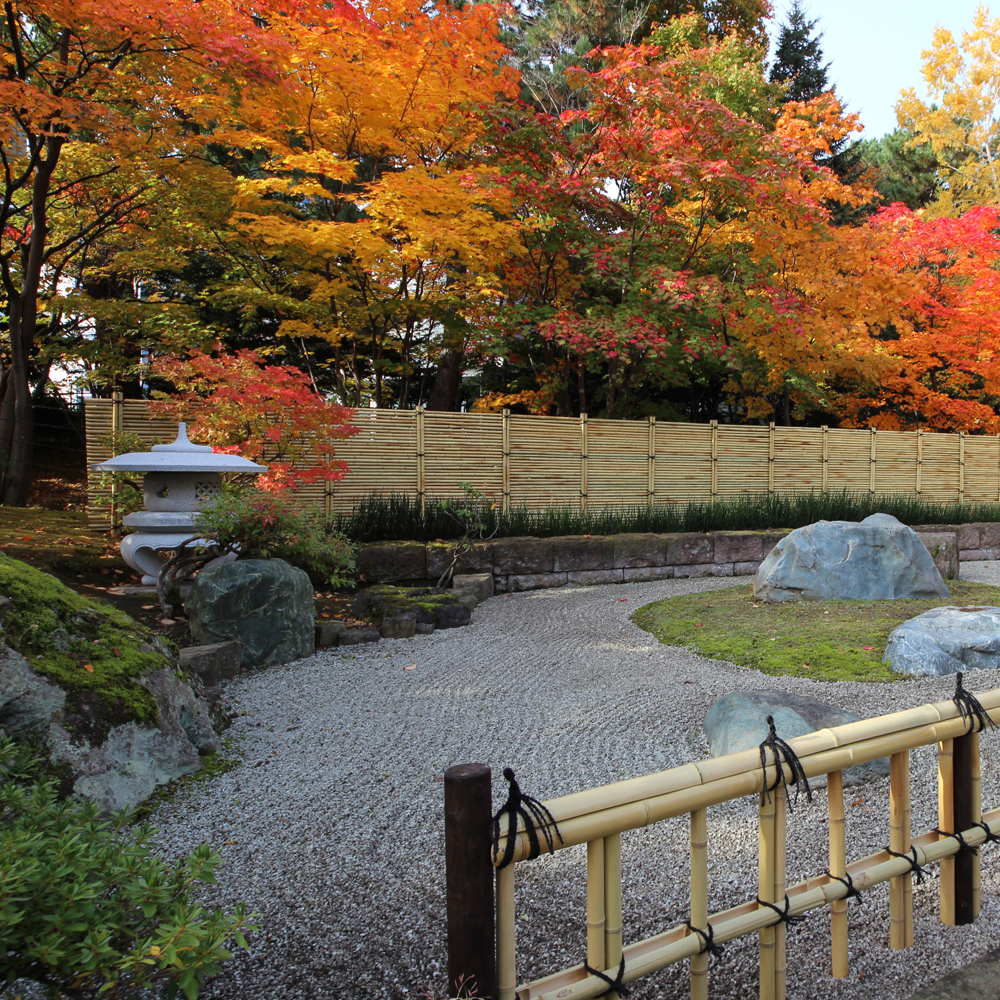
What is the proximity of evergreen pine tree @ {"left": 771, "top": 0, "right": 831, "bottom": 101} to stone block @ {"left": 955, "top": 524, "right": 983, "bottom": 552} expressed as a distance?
13.4 m

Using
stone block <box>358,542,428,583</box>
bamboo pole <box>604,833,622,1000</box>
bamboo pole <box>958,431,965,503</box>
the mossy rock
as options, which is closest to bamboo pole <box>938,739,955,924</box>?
bamboo pole <box>604,833,622,1000</box>

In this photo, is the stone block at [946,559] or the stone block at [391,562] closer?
the stone block at [391,562]

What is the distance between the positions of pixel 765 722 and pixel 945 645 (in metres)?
2.13

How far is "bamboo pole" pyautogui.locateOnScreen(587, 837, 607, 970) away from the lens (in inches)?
57.8

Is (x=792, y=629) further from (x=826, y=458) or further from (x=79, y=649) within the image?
(x=826, y=458)

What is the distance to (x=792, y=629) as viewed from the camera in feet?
18.1

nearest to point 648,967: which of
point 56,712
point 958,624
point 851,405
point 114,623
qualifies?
point 56,712

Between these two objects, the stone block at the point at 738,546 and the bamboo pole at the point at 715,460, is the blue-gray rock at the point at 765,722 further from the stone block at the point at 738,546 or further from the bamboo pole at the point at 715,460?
the bamboo pole at the point at 715,460

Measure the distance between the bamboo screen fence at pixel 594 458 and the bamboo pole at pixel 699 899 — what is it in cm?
655

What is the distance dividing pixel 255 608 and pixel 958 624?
15.2 feet

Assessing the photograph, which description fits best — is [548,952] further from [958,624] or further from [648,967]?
[958,624]

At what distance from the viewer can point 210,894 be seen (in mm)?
2102

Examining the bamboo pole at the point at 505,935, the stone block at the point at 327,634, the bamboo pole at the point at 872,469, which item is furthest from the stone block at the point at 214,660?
the bamboo pole at the point at 872,469

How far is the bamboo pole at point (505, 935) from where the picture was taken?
4.59 ft
